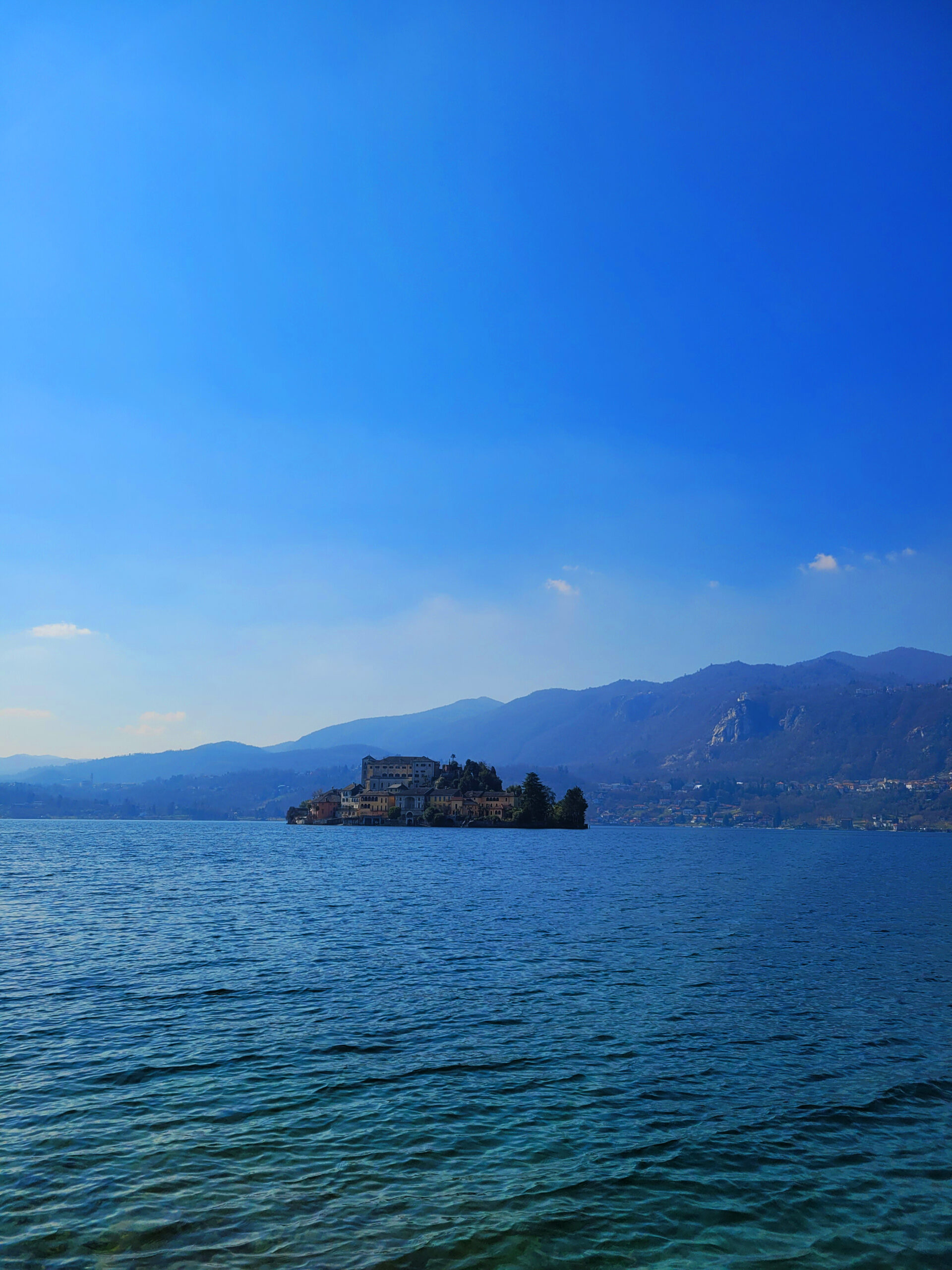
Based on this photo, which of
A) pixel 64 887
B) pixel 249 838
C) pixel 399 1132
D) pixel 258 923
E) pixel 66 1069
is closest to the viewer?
pixel 399 1132

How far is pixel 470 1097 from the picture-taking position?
19.0m

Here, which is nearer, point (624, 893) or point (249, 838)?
point (624, 893)

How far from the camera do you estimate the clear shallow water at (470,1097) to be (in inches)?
520

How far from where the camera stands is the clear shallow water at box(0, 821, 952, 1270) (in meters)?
13.2

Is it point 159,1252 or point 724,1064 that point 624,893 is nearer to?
point 724,1064

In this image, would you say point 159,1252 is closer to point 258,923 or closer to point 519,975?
point 519,975

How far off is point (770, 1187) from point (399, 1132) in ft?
24.9

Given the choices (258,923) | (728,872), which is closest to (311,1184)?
(258,923)

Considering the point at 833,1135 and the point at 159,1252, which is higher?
the point at 159,1252

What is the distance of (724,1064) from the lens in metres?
22.1

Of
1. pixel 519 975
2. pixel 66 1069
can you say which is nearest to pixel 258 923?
pixel 519 975

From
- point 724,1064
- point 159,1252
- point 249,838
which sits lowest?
point 249,838

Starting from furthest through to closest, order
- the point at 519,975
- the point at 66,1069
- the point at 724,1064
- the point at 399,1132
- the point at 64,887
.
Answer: the point at 64,887 → the point at 519,975 → the point at 724,1064 → the point at 66,1069 → the point at 399,1132

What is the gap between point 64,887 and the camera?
2655 inches
